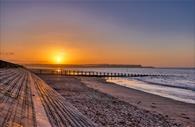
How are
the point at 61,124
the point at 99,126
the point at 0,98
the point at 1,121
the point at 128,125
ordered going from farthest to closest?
the point at 128,125, the point at 99,126, the point at 0,98, the point at 61,124, the point at 1,121

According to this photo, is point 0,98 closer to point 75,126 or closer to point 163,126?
point 75,126

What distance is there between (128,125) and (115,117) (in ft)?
4.85

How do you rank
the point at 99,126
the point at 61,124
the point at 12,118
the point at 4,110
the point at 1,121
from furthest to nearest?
the point at 99,126, the point at 61,124, the point at 4,110, the point at 12,118, the point at 1,121

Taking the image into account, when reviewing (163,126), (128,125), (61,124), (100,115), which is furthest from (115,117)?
(61,124)

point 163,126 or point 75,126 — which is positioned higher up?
point 75,126

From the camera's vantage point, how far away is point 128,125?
396 inches

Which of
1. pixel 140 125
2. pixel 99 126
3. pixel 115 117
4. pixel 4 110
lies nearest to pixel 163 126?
pixel 140 125

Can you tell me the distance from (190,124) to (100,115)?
461 centimetres

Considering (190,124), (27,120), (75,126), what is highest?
(27,120)

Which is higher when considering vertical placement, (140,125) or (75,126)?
(75,126)

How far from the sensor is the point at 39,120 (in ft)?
20.9

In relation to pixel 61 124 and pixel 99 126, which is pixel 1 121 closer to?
pixel 61 124

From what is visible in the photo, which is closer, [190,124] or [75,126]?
[75,126]

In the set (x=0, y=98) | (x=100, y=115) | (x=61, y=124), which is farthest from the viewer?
(x=100, y=115)
